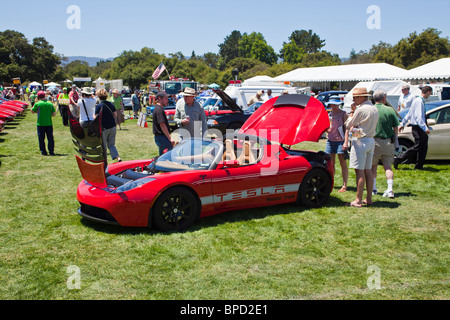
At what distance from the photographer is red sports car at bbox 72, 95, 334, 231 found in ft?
16.8

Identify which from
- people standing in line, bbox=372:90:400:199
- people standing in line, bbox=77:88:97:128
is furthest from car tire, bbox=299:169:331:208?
people standing in line, bbox=77:88:97:128

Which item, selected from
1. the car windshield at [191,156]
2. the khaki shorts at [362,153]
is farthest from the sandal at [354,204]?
the car windshield at [191,156]

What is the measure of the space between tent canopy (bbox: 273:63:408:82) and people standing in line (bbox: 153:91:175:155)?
2525 centimetres

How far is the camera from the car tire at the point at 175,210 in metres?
5.14

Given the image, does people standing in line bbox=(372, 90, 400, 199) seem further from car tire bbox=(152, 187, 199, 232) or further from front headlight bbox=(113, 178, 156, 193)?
front headlight bbox=(113, 178, 156, 193)

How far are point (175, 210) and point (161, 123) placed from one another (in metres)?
2.92

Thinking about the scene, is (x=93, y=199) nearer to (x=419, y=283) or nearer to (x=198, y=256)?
(x=198, y=256)

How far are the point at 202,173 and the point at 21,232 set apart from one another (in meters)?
2.53

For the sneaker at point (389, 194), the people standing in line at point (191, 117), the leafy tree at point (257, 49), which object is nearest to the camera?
the sneaker at point (389, 194)

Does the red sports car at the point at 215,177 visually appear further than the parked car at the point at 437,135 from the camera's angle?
No

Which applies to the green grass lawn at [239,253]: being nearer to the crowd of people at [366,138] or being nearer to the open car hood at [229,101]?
the crowd of people at [366,138]

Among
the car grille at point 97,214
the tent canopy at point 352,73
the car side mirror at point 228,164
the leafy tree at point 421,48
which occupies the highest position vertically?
the leafy tree at point 421,48

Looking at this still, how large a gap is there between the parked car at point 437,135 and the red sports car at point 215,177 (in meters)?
4.06

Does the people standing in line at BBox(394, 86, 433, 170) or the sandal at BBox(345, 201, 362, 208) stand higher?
the people standing in line at BBox(394, 86, 433, 170)
